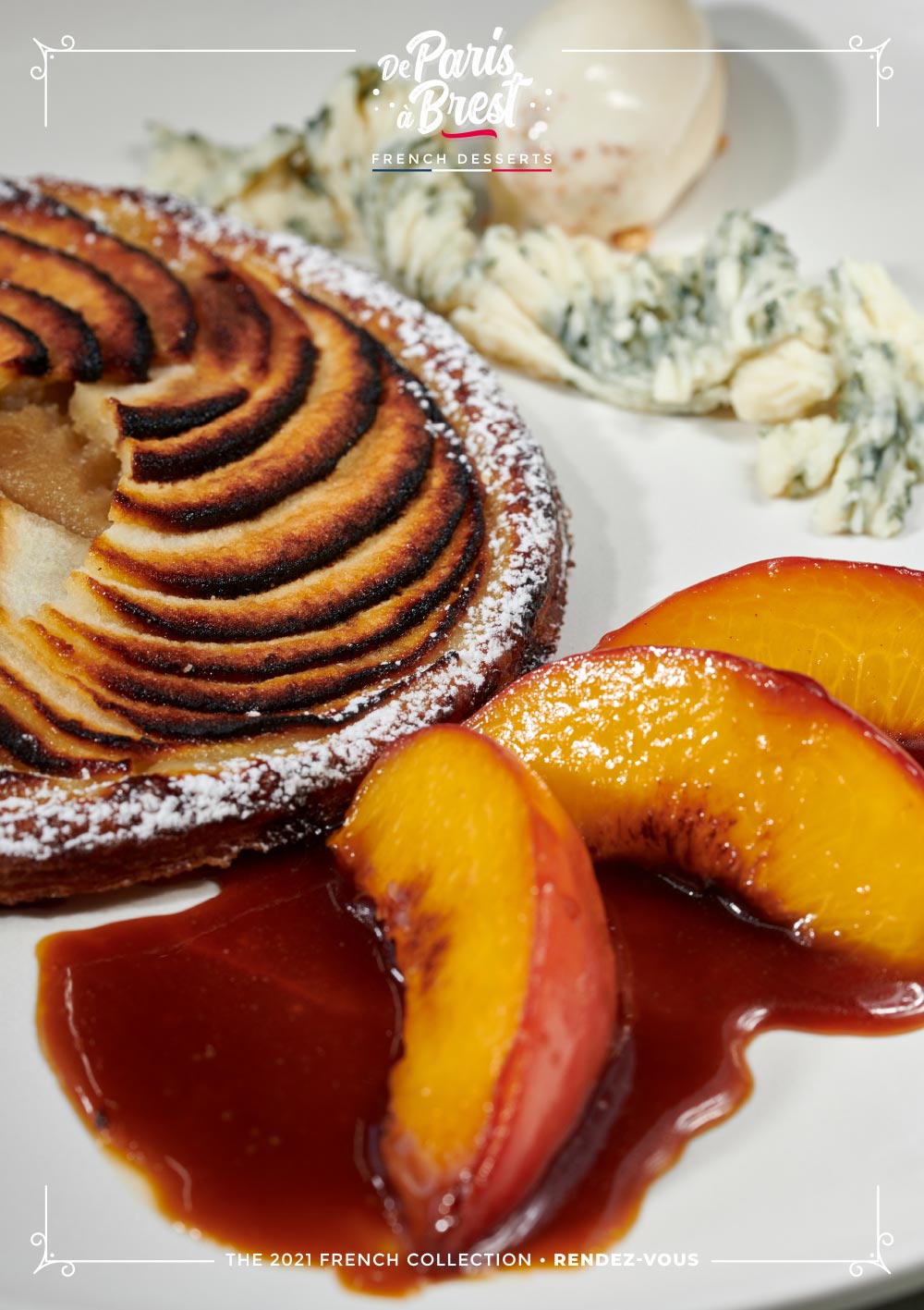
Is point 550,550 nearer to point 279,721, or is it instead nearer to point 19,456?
point 279,721

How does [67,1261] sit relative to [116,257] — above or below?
below

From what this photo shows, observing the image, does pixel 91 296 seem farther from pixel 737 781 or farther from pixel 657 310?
pixel 737 781

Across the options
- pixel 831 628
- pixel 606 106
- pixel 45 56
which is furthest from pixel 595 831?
pixel 45 56

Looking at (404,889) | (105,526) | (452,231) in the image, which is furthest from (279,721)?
(452,231)

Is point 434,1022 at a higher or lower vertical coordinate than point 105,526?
lower

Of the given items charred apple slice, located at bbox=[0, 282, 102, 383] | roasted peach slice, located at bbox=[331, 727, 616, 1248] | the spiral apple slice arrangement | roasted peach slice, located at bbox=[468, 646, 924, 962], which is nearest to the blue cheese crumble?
the spiral apple slice arrangement

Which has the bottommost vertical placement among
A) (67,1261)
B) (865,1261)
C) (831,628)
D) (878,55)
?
(67,1261)

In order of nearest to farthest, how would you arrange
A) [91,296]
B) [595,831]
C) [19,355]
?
1. [595,831]
2. [19,355]
3. [91,296]
